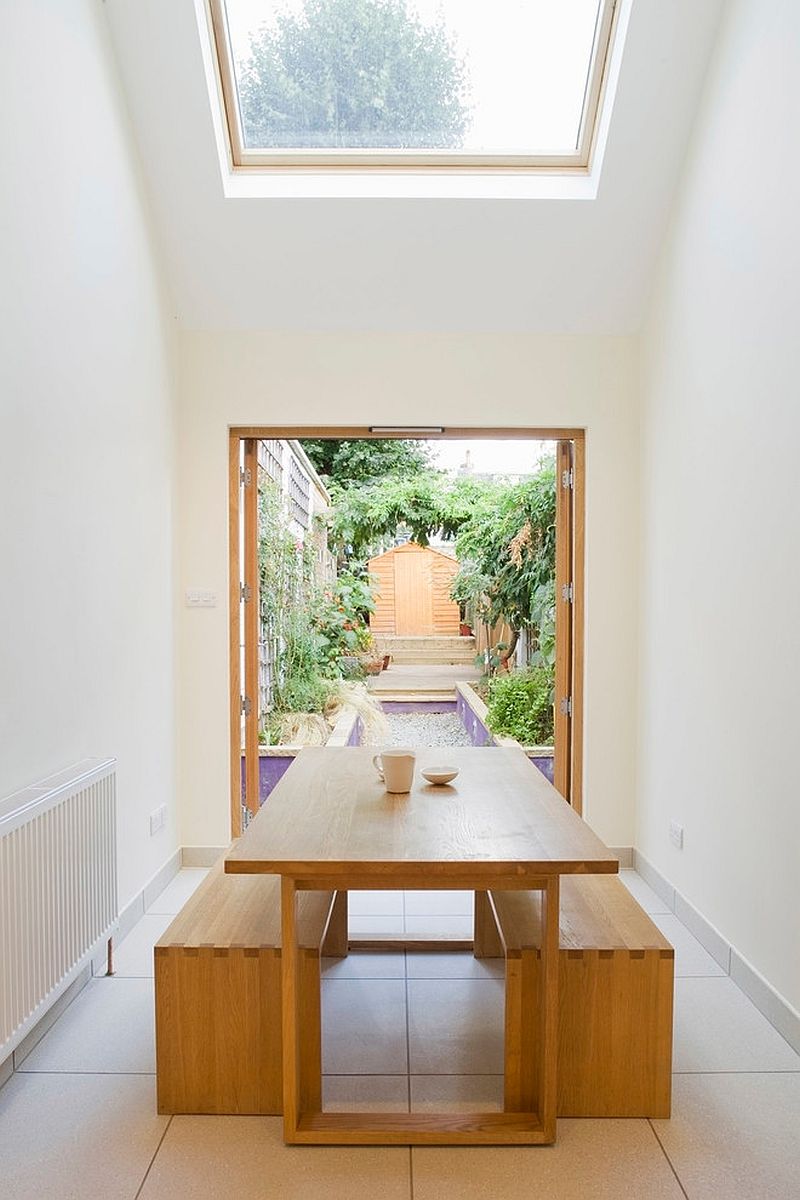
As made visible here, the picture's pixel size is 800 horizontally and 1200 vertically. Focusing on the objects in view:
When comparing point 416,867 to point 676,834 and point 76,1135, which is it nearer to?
point 76,1135

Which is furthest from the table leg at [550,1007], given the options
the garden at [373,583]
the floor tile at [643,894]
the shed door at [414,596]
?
the shed door at [414,596]

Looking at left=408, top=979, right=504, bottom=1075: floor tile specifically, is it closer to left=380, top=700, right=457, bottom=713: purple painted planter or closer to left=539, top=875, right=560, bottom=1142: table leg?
left=539, top=875, right=560, bottom=1142: table leg

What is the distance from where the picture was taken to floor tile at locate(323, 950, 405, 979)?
2848 millimetres

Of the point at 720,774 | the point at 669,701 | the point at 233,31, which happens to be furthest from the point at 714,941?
the point at 233,31

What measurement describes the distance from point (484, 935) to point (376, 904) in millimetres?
742

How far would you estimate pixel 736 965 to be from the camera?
2.80 m

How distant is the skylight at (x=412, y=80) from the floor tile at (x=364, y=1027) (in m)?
2.98

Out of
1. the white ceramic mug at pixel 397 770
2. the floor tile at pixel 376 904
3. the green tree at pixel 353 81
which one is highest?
the green tree at pixel 353 81

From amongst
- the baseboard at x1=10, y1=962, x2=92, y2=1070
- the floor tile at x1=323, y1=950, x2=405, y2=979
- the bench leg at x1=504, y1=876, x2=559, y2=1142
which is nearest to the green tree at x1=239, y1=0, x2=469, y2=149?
the bench leg at x1=504, y1=876, x2=559, y2=1142

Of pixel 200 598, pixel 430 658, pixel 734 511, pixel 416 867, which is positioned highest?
pixel 734 511

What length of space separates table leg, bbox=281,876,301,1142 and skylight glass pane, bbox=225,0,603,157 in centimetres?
288

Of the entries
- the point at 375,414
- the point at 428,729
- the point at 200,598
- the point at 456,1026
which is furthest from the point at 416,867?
the point at 428,729

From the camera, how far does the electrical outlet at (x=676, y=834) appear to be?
3.39 metres

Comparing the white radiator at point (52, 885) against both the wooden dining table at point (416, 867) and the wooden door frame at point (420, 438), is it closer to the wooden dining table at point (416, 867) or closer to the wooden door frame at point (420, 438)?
the wooden dining table at point (416, 867)
